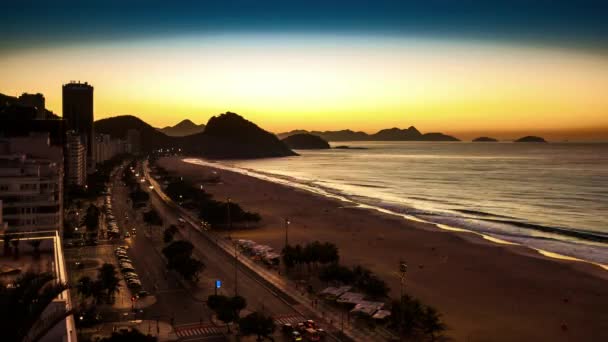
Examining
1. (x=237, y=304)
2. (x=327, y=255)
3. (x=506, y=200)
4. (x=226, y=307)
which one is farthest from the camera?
(x=506, y=200)

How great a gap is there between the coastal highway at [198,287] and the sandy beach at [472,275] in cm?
810

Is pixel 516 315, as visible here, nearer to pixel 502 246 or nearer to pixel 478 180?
pixel 502 246

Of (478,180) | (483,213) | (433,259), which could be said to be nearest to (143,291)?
(433,259)

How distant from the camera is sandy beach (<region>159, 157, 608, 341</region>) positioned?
30.2 metres

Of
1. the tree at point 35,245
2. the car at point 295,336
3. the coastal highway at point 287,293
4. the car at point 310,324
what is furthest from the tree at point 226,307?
the tree at point 35,245

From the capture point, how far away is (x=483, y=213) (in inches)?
2886

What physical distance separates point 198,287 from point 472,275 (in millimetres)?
21048

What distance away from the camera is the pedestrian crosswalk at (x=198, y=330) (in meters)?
27.8

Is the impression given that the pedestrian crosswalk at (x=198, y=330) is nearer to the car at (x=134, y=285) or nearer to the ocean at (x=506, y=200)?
the car at (x=134, y=285)

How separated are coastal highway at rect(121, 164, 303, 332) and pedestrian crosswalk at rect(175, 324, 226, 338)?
709mm

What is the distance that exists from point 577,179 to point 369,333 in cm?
10575

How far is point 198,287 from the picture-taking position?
118ft

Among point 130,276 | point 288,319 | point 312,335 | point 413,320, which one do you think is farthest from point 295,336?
point 130,276

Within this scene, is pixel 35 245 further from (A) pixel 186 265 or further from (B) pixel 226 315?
(A) pixel 186 265
